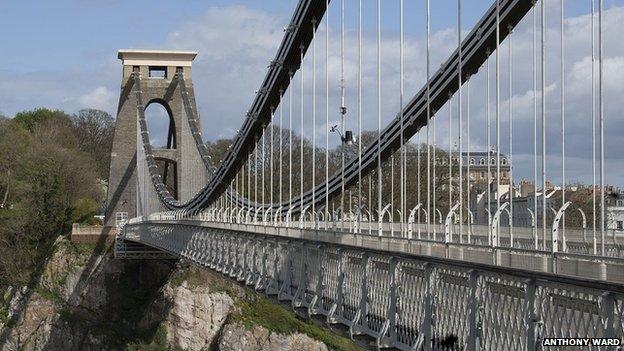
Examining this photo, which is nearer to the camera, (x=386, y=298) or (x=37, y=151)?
(x=386, y=298)

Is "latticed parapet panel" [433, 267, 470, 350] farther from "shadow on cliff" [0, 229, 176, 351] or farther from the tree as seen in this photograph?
the tree

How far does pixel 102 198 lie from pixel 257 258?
71.0 meters

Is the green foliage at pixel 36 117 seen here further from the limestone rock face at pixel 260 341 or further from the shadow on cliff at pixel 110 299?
the limestone rock face at pixel 260 341

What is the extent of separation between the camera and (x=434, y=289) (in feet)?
44.5

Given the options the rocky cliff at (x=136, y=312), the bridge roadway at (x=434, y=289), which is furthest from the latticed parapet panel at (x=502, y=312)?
the rocky cliff at (x=136, y=312)

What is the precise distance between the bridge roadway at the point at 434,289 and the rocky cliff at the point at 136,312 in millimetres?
23332

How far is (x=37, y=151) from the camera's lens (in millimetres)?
77688

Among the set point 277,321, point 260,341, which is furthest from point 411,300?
point 277,321

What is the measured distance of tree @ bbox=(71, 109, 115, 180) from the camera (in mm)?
110062

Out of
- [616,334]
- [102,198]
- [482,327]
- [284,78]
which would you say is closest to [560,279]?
[616,334]

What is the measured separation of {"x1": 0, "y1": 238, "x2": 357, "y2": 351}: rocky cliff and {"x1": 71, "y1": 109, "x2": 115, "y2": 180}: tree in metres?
42.9

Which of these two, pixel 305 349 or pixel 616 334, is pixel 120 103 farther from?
pixel 616 334

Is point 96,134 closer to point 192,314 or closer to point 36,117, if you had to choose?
point 36,117

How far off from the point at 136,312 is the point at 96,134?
57236 millimetres
